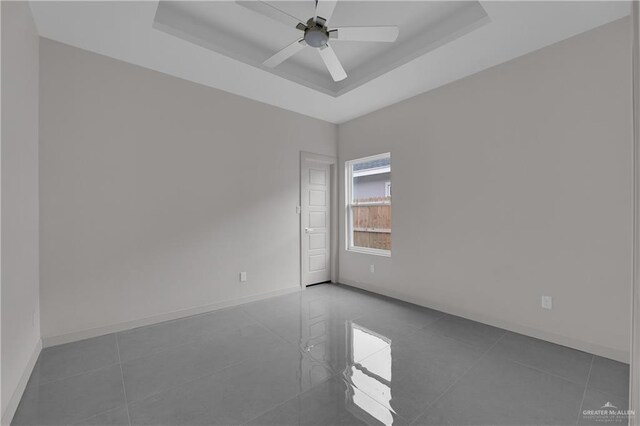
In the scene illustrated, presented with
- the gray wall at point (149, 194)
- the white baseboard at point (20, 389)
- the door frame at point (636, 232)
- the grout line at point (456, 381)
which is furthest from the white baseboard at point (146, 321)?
the door frame at point (636, 232)

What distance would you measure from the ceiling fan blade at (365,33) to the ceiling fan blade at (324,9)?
0.41 feet

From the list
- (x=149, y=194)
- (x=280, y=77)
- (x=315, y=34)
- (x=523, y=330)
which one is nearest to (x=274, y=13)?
(x=315, y=34)

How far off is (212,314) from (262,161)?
7.12ft

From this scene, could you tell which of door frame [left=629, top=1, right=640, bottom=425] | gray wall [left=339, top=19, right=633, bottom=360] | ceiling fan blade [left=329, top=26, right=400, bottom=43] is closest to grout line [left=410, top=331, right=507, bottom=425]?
gray wall [left=339, top=19, right=633, bottom=360]

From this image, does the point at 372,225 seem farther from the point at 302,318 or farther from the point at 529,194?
the point at 529,194

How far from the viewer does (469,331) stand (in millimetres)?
2938

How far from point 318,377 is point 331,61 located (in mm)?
2766

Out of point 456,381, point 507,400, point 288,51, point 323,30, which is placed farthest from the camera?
point 288,51

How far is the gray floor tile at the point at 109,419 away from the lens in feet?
5.50

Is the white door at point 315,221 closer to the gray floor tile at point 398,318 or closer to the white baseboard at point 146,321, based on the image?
the white baseboard at point 146,321

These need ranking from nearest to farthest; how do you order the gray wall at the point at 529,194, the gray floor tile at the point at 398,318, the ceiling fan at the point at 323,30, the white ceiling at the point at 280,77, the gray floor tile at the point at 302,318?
the ceiling fan at the point at 323,30, the white ceiling at the point at 280,77, the gray wall at the point at 529,194, the gray floor tile at the point at 302,318, the gray floor tile at the point at 398,318

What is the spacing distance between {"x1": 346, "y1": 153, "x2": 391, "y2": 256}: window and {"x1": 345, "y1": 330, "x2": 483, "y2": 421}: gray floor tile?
1775 mm

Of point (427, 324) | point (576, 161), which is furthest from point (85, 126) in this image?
point (576, 161)

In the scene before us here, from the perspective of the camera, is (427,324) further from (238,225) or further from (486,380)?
(238,225)
